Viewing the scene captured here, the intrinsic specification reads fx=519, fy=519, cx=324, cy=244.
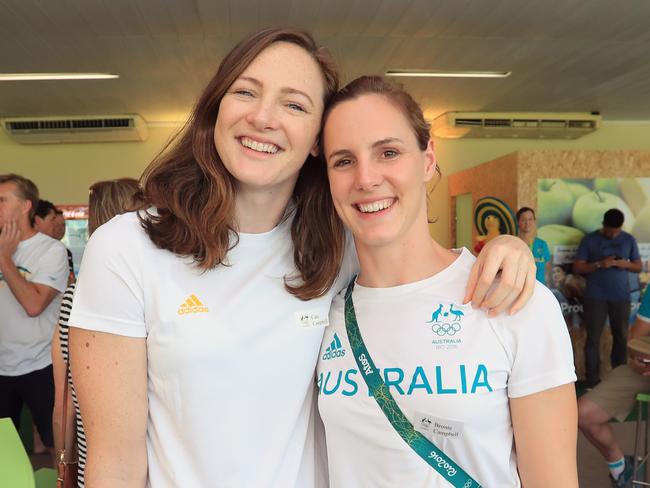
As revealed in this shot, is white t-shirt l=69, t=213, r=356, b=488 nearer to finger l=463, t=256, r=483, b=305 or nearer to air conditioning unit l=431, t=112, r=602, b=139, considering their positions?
finger l=463, t=256, r=483, b=305

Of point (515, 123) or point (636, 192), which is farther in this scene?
point (515, 123)

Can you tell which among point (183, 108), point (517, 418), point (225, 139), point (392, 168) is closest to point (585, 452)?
point (517, 418)

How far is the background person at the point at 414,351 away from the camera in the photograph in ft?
3.59

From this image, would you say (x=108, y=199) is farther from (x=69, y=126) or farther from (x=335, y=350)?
(x=69, y=126)

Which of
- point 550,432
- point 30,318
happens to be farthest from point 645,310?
point 30,318

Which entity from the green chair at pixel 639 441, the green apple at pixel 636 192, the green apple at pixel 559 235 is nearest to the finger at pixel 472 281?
the green chair at pixel 639 441

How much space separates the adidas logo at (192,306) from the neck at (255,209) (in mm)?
222

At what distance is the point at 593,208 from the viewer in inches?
251

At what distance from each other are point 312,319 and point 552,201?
19.1 ft

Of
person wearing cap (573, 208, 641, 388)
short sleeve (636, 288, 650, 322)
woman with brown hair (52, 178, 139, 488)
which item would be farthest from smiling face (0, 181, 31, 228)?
person wearing cap (573, 208, 641, 388)

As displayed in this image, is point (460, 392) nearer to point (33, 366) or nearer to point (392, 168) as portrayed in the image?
point (392, 168)

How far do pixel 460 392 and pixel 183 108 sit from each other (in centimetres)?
730

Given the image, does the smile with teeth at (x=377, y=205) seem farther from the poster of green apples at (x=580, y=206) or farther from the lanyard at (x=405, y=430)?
the poster of green apples at (x=580, y=206)

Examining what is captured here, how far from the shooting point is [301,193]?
1.46 m
